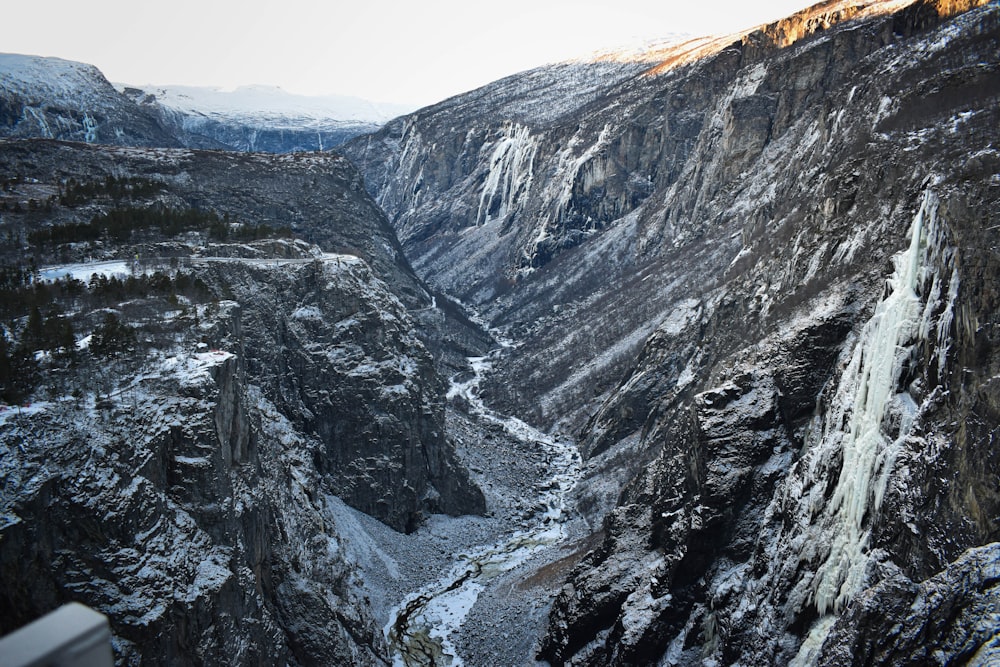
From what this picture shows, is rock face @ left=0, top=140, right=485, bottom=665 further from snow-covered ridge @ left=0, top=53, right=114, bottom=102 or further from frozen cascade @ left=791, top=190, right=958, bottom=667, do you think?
snow-covered ridge @ left=0, top=53, right=114, bottom=102

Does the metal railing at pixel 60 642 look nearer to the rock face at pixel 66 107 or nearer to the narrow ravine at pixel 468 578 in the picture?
the narrow ravine at pixel 468 578

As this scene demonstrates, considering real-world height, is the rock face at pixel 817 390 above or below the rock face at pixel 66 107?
below

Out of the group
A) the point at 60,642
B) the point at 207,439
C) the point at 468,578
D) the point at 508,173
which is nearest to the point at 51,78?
the point at 508,173

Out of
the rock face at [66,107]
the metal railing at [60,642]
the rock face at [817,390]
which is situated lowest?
the rock face at [817,390]

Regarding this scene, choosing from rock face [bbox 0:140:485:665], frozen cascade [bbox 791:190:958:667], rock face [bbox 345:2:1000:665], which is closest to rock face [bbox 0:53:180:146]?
rock face [bbox 0:140:485:665]

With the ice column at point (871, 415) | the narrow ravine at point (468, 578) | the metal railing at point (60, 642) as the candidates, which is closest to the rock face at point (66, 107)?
the narrow ravine at point (468, 578)

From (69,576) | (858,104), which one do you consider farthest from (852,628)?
(858,104)

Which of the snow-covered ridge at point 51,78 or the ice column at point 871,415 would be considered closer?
the ice column at point 871,415
